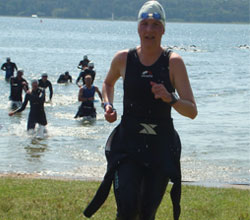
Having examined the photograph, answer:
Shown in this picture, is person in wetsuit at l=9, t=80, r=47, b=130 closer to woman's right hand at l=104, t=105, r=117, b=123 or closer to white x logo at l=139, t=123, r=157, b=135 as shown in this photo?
woman's right hand at l=104, t=105, r=117, b=123

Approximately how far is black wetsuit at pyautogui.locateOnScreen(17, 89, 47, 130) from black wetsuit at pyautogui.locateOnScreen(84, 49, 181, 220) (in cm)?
1114

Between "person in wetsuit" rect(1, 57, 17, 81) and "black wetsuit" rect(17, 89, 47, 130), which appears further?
"person in wetsuit" rect(1, 57, 17, 81)

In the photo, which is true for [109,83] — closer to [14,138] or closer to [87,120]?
[14,138]

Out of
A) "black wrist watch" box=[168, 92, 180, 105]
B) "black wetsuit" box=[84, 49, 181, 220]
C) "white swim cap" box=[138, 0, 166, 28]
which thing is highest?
"white swim cap" box=[138, 0, 166, 28]

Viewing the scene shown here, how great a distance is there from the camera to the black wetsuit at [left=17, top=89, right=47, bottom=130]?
53.4ft

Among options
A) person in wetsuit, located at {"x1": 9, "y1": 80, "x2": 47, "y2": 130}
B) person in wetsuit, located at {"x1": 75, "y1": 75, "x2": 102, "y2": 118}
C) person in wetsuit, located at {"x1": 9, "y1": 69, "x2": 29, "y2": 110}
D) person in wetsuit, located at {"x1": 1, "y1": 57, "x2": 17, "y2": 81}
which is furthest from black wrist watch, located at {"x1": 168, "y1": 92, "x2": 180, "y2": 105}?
person in wetsuit, located at {"x1": 1, "y1": 57, "x2": 17, "y2": 81}

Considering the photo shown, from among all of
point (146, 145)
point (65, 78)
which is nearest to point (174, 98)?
point (146, 145)

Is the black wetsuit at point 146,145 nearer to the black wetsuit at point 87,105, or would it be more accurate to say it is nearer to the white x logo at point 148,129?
the white x logo at point 148,129

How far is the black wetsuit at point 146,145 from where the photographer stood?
16.2 feet

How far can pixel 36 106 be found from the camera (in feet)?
53.8

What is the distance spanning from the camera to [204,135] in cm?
1859

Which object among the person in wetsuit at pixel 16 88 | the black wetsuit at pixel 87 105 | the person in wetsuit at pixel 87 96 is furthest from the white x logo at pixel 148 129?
the person in wetsuit at pixel 16 88

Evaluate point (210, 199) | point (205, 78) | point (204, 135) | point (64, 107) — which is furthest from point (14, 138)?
point (205, 78)

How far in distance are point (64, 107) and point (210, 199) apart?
703 inches
